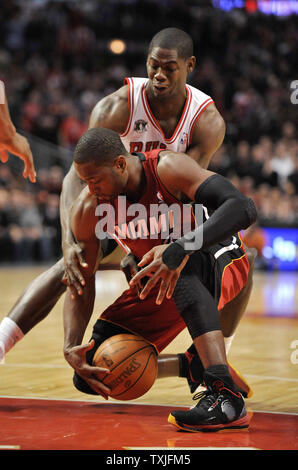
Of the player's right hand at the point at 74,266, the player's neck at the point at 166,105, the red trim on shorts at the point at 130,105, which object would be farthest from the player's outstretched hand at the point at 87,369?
the player's neck at the point at 166,105

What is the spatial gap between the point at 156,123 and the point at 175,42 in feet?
1.58

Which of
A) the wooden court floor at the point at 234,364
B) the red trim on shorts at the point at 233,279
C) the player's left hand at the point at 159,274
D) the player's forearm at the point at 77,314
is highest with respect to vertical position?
the player's left hand at the point at 159,274

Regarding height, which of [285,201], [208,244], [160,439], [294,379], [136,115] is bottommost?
[285,201]

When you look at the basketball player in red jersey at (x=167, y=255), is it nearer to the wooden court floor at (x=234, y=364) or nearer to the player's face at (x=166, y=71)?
the wooden court floor at (x=234, y=364)

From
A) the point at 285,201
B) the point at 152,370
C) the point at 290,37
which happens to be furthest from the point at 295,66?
the point at 152,370

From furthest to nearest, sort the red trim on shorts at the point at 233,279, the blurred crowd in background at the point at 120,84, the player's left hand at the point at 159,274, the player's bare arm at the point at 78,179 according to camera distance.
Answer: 1. the blurred crowd in background at the point at 120,84
2. the player's bare arm at the point at 78,179
3. the red trim on shorts at the point at 233,279
4. the player's left hand at the point at 159,274

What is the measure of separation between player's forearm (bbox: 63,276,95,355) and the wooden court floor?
445 millimetres

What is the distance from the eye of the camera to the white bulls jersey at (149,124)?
437 cm

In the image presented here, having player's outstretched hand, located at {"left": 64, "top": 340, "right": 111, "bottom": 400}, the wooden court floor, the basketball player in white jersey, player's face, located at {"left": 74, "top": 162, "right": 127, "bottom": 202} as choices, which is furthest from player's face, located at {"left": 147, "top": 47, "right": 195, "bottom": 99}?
the wooden court floor

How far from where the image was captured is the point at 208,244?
313cm

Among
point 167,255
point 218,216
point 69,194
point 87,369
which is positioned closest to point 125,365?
point 87,369
